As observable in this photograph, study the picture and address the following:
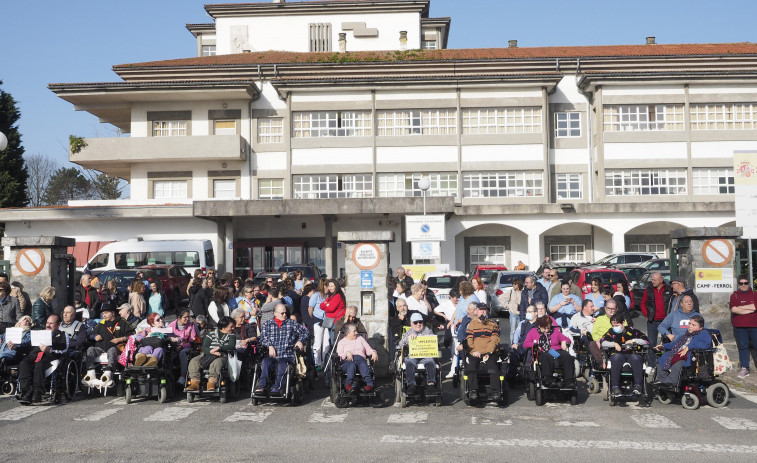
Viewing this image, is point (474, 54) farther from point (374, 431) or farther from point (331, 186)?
point (374, 431)

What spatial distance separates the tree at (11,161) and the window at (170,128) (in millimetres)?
15418

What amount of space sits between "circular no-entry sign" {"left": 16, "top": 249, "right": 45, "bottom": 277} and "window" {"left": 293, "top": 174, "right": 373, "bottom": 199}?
78.4ft

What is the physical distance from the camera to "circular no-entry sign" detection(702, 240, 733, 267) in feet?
53.6

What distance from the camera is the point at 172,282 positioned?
86.1 ft

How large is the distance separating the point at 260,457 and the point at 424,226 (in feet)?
74.0

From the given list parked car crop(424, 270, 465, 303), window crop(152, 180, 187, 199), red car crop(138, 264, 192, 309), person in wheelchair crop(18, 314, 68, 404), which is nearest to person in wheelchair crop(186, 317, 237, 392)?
person in wheelchair crop(18, 314, 68, 404)

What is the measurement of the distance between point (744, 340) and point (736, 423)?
3937 millimetres

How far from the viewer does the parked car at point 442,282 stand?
77.7ft

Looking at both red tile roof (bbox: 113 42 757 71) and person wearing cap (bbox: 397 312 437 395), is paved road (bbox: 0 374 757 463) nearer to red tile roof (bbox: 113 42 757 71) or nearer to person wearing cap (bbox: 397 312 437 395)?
person wearing cap (bbox: 397 312 437 395)

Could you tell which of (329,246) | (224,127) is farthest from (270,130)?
(329,246)

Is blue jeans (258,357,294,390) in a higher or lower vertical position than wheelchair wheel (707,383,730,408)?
higher

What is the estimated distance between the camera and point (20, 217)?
37062 mm

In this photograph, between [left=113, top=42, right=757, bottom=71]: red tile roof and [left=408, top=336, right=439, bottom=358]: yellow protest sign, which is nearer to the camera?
[left=408, top=336, right=439, bottom=358]: yellow protest sign

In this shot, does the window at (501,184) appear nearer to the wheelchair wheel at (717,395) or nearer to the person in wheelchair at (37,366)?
the wheelchair wheel at (717,395)
